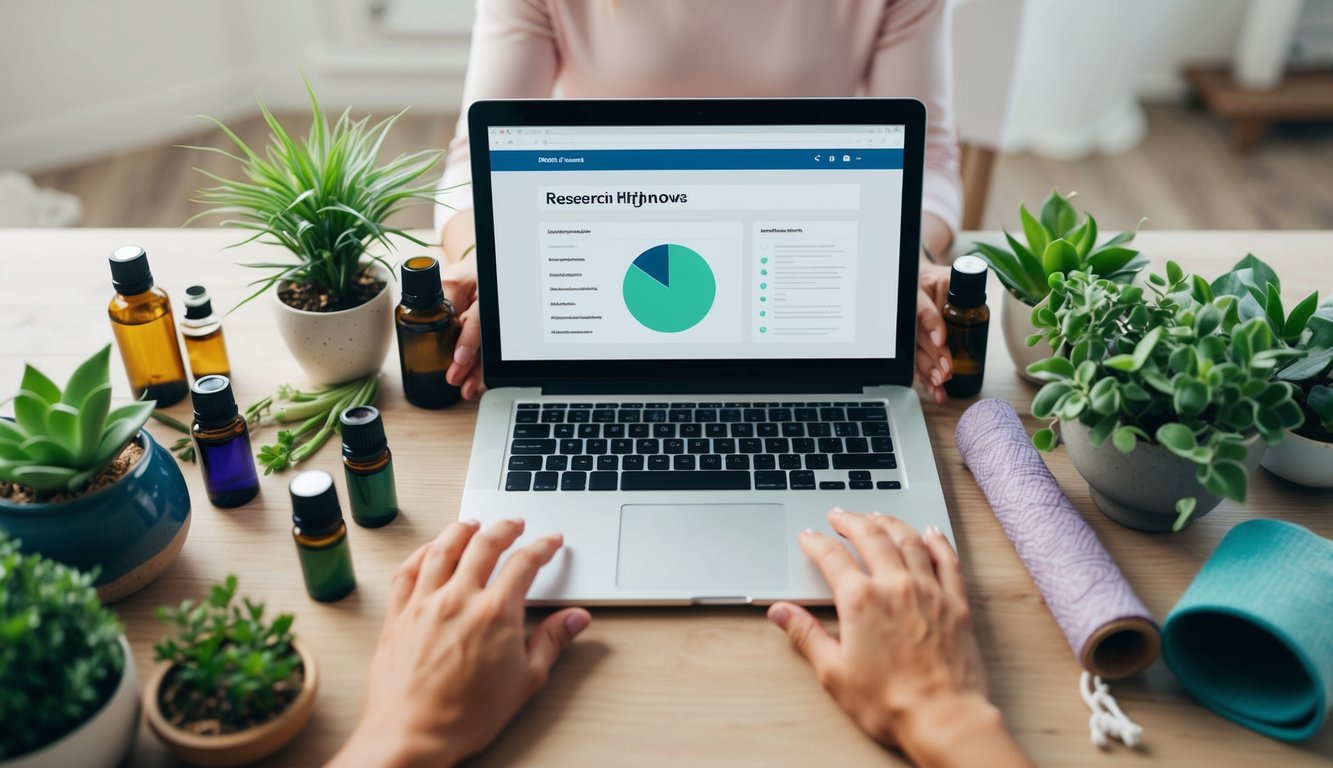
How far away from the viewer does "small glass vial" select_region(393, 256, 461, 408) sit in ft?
3.43

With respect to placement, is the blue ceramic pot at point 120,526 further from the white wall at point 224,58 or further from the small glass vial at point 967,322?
the white wall at point 224,58

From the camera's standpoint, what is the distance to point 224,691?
0.71 metres

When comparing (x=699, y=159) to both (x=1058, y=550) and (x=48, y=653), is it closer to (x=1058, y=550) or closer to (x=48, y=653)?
(x=1058, y=550)

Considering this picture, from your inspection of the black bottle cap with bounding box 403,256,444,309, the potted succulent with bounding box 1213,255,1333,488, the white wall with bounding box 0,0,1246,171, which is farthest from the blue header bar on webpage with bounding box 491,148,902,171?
the white wall with bounding box 0,0,1246,171

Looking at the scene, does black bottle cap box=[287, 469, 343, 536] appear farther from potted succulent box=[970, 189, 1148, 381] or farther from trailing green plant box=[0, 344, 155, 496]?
potted succulent box=[970, 189, 1148, 381]

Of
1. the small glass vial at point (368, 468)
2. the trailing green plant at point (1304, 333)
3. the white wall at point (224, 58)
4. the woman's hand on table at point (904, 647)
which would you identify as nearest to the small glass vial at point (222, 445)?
A: the small glass vial at point (368, 468)

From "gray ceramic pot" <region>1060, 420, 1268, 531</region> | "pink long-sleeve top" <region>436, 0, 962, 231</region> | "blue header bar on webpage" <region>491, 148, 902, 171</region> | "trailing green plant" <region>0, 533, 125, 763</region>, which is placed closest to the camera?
"trailing green plant" <region>0, 533, 125, 763</region>

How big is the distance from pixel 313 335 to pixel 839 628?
0.59m

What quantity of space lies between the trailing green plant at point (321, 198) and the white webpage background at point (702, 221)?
114 millimetres

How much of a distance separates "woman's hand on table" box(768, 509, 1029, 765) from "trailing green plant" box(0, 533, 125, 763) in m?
0.47

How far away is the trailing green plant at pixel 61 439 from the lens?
0.79 meters

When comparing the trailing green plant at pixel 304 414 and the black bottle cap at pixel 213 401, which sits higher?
the black bottle cap at pixel 213 401

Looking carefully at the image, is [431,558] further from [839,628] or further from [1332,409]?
[1332,409]

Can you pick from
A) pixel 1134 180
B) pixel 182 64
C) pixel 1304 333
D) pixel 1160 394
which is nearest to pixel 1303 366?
pixel 1304 333
